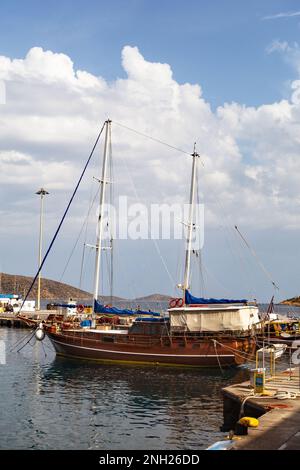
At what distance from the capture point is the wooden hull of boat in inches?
1614

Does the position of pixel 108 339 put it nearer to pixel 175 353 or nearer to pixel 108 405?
pixel 175 353

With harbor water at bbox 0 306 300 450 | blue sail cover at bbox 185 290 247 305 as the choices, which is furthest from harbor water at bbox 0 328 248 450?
blue sail cover at bbox 185 290 247 305

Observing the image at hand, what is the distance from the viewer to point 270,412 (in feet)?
58.0

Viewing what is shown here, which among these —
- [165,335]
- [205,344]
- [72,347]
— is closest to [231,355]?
[205,344]

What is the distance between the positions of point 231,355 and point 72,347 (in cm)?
1392

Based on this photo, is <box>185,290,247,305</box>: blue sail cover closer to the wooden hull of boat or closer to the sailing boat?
the sailing boat

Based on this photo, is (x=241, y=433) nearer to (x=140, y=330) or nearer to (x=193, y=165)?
(x=140, y=330)

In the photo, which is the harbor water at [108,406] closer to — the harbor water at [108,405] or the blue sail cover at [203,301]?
the harbor water at [108,405]

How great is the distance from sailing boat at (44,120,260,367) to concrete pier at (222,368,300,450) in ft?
45.3

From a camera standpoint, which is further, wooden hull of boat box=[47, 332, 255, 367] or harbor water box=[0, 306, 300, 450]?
wooden hull of boat box=[47, 332, 255, 367]

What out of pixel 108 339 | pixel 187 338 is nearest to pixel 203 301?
pixel 187 338

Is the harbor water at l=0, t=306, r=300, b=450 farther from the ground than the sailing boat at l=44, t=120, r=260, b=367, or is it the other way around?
the sailing boat at l=44, t=120, r=260, b=367

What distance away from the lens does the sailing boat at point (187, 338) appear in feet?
135

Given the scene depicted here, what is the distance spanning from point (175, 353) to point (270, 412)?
2428 centimetres
